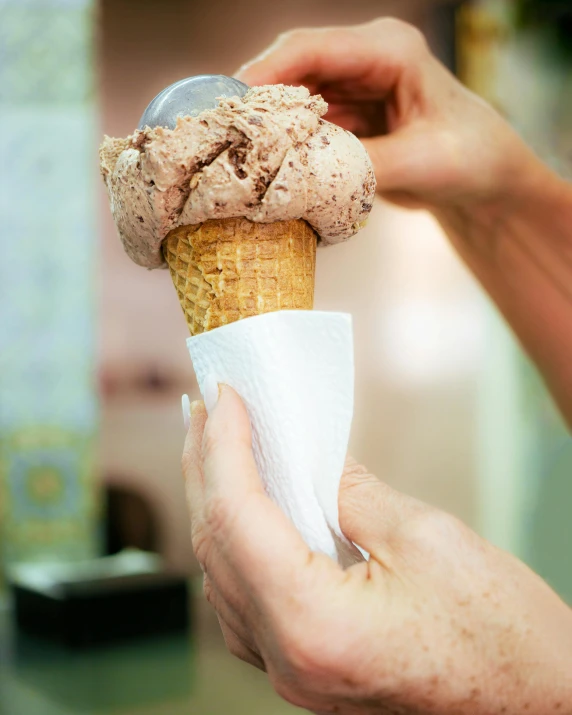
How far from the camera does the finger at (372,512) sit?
2.17ft

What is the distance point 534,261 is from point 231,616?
0.91 metres

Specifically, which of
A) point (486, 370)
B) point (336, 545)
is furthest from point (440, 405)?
point (336, 545)

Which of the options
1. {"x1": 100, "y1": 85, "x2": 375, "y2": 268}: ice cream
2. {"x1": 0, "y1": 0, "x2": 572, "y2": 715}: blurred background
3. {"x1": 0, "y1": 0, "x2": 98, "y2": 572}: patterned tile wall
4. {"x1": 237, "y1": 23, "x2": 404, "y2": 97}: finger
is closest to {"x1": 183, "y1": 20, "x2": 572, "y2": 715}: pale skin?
{"x1": 100, "y1": 85, "x2": 375, "y2": 268}: ice cream

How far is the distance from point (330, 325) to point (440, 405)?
308 centimetres

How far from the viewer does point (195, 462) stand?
0.72 m

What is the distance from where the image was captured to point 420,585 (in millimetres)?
618

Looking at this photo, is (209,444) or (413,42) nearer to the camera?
(209,444)

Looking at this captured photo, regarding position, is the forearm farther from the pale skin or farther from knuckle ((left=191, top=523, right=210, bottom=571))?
knuckle ((left=191, top=523, right=210, bottom=571))

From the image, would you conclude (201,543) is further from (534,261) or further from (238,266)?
(534,261)

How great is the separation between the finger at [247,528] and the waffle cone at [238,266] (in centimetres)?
14

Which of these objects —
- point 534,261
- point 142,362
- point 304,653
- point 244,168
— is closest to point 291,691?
point 304,653

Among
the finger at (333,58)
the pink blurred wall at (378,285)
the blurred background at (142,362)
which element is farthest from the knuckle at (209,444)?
the pink blurred wall at (378,285)

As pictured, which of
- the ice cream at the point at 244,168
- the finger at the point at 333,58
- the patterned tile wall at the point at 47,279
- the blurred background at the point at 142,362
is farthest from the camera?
the patterned tile wall at the point at 47,279

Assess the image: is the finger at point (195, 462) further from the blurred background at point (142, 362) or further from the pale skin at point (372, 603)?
the blurred background at point (142, 362)
